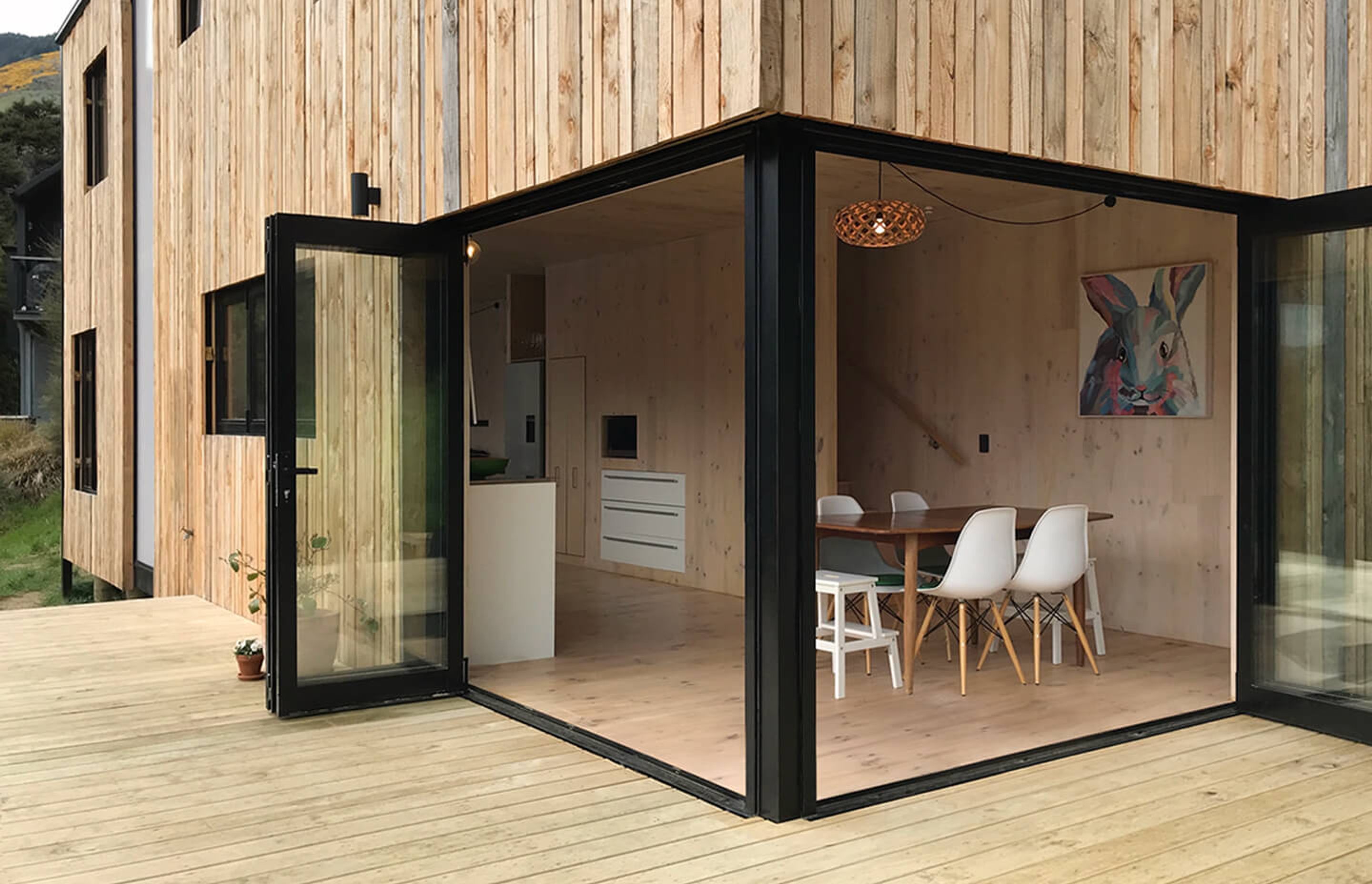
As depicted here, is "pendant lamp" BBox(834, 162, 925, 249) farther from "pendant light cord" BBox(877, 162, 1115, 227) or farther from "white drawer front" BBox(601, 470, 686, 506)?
"white drawer front" BBox(601, 470, 686, 506)

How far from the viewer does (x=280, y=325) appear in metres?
4.76

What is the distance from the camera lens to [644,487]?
30.0 feet

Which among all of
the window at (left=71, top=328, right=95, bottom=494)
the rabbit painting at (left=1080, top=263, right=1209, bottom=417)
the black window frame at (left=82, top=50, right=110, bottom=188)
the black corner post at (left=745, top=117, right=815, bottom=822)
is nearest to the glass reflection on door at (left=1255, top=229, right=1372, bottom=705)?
the rabbit painting at (left=1080, top=263, right=1209, bottom=417)

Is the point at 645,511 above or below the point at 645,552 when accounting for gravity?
above

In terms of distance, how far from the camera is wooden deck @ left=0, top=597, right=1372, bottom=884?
317cm

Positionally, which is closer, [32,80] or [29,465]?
[29,465]

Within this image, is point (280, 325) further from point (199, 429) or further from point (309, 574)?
point (199, 429)

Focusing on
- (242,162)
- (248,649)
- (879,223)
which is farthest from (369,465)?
(242,162)

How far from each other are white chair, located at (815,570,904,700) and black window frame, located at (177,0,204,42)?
19.8ft

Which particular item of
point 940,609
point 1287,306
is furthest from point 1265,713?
point 940,609

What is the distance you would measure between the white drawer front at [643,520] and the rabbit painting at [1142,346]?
10.2 ft

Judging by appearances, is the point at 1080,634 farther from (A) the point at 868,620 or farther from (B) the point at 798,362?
(B) the point at 798,362

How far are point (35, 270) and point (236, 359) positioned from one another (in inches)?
A: 534

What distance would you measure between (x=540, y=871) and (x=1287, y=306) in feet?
12.0
